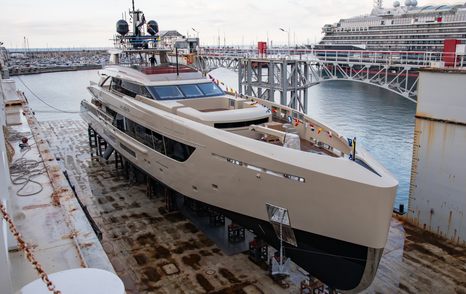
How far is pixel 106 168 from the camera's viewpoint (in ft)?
64.4

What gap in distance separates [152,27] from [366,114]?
23584 mm

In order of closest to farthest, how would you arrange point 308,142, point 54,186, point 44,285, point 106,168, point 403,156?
1. point 44,285
2. point 54,186
3. point 308,142
4. point 106,168
5. point 403,156

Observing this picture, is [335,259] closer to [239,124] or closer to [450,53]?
[239,124]

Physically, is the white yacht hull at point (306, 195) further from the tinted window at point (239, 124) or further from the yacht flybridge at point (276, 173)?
the tinted window at point (239, 124)

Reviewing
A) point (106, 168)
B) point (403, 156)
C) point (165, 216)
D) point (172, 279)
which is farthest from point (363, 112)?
point (172, 279)

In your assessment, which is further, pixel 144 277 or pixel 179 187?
pixel 179 187

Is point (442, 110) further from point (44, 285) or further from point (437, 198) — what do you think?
point (44, 285)

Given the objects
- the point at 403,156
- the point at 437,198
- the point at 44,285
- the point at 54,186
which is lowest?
the point at 403,156

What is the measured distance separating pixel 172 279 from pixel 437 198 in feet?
27.8

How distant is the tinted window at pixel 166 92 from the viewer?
47.6ft

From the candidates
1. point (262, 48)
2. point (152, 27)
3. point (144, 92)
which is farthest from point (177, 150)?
point (262, 48)

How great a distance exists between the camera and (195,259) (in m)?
11.1

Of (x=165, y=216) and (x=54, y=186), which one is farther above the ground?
(x=54, y=186)

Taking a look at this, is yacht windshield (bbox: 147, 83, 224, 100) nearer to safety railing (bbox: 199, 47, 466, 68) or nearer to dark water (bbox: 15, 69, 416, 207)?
dark water (bbox: 15, 69, 416, 207)
